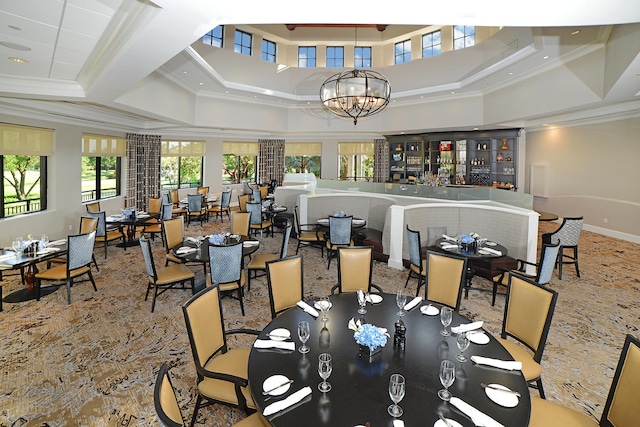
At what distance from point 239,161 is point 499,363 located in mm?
14395

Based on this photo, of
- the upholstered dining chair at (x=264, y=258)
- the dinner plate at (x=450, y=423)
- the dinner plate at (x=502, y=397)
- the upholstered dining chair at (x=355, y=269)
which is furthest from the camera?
the upholstered dining chair at (x=264, y=258)

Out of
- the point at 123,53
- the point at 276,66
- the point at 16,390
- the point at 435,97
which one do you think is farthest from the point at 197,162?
the point at 16,390

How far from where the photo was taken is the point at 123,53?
3.70 m

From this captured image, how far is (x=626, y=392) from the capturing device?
6.27 feet

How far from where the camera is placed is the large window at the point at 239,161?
14.7 metres

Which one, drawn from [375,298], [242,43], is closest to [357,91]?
[375,298]

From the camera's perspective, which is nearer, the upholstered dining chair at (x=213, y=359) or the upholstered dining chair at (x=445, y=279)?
the upholstered dining chair at (x=213, y=359)

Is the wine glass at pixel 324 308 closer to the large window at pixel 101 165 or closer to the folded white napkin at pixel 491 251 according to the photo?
the folded white napkin at pixel 491 251

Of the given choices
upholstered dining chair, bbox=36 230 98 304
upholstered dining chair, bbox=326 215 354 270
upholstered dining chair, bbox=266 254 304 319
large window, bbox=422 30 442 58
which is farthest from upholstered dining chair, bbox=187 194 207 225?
large window, bbox=422 30 442 58

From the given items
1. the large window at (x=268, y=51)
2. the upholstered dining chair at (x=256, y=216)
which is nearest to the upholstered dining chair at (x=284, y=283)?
the upholstered dining chair at (x=256, y=216)

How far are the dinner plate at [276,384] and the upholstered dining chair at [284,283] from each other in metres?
1.27

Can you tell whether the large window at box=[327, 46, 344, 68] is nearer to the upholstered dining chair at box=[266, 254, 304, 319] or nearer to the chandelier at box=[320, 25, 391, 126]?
the chandelier at box=[320, 25, 391, 126]

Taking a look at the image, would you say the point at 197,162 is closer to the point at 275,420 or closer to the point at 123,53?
the point at 123,53

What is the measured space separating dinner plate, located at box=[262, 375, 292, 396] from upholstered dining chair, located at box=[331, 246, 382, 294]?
2.00 metres
